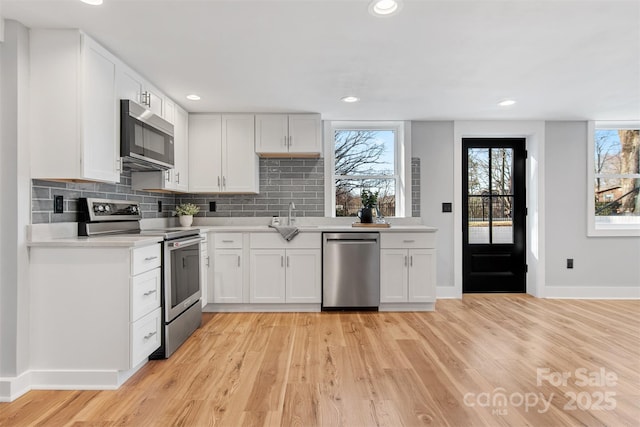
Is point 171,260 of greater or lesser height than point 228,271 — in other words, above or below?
above

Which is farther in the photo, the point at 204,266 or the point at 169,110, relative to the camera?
the point at 204,266

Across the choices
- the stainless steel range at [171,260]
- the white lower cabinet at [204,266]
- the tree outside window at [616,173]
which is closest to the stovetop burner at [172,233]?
the stainless steel range at [171,260]

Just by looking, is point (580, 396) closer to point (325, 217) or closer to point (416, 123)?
point (325, 217)

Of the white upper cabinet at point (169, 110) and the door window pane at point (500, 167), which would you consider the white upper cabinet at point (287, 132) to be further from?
the door window pane at point (500, 167)

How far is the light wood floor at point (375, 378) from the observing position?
1.72m

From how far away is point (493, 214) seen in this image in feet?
14.5

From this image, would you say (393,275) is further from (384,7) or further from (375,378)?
(384,7)

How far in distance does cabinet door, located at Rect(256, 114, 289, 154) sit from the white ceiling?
0.98 feet

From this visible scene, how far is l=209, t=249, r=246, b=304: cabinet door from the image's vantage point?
139 inches

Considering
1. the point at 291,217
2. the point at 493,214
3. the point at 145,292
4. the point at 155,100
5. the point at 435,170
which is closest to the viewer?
the point at 145,292

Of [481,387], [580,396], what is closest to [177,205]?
[481,387]

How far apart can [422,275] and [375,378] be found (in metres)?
1.69

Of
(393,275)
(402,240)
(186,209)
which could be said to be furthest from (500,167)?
(186,209)

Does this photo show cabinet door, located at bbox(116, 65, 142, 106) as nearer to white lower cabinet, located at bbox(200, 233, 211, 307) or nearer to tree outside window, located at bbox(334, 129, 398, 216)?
white lower cabinet, located at bbox(200, 233, 211, 307)
